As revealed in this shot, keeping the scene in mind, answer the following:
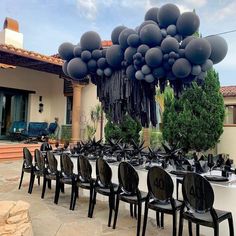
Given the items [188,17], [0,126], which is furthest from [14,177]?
[0,126]

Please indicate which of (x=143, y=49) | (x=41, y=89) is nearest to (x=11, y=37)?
(x=41, y=89)

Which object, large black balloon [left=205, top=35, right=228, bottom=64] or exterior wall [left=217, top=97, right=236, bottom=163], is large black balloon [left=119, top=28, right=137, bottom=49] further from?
exterior wall [left=217, top=97, right=236, bottom=163]

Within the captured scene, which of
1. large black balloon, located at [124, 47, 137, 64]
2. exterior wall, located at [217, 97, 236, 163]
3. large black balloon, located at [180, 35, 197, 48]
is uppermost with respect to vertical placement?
large black balloon, located at [180, 35, 197, 48]

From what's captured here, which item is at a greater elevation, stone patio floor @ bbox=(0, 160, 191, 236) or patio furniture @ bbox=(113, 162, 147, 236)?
patio furniture @ bbox=(113, 162, 147, 236)

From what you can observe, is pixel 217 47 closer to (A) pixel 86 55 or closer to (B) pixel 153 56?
(B) pixel 153 56

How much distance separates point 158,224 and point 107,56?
2813 millimetres

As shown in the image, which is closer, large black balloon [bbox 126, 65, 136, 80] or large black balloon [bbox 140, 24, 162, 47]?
large black balloon [bbox 140, 24, 162, 47]

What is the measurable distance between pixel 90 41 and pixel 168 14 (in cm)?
151

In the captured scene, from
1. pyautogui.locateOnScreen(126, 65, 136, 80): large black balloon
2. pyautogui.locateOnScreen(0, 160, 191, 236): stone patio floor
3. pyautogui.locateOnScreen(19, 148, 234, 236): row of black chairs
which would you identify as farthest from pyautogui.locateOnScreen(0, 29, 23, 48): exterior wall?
pyautogui.locateOnScreen(126, 65, 136, 80): large black balloon

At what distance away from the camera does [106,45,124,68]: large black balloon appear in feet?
14.6

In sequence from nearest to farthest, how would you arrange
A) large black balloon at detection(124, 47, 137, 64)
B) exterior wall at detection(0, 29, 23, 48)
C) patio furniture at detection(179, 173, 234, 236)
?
1. patio furniture at detection(179, 173, 234, 236)
2. large black balloon at detection(124, 47, 137, 64)
3. exterior wall at detection(0, 29, 23, 48)

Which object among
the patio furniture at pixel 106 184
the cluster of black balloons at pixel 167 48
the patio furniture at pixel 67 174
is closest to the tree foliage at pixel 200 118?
the cluster of black balloons at pixel 167 48

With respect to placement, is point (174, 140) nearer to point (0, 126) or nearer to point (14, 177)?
point (14, 177)

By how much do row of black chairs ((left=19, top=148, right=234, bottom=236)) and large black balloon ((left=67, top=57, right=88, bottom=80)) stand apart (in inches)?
61.5
